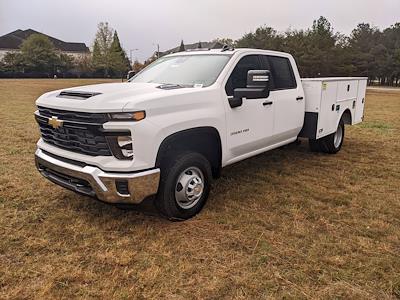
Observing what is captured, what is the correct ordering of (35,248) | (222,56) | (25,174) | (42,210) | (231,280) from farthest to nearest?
(25,174), (222,56), (42,210), (35,248), (231,280)

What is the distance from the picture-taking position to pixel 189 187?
3787 mm

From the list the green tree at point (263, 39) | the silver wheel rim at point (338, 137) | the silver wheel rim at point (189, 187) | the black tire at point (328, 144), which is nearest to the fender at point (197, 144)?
the silver wheel rim at point (189, 187)

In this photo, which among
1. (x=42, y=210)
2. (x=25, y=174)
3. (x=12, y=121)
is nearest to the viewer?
(x=42, y=210)

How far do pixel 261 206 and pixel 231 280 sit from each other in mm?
1576

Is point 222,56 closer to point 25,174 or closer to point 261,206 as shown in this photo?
point 261,206

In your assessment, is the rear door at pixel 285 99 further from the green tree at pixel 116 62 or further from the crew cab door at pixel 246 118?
the green tree at pixel 116 62

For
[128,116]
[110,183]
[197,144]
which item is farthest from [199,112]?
[110,183]

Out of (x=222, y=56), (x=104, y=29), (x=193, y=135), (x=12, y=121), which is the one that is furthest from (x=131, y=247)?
(x=104, y=29)

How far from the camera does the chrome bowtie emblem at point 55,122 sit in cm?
Answer: 353

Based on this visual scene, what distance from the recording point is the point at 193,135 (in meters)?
3.79

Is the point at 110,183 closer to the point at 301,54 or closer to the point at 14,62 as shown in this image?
the point at 301,54

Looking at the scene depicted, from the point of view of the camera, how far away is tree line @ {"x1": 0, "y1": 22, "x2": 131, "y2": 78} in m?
61.5

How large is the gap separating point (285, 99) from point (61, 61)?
2614 inches

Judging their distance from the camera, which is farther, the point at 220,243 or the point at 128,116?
the point at 220,243
